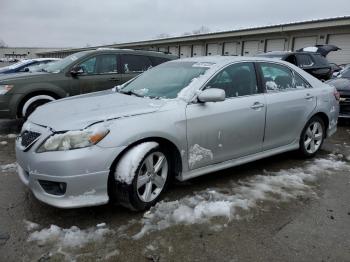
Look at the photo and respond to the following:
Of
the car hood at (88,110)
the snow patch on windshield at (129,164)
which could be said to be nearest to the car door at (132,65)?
the car hood at (88,110)

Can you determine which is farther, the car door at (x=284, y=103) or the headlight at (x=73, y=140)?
the car door at (x=284, y=103)

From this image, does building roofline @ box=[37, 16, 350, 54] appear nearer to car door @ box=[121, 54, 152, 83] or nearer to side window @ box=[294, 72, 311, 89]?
car door @ box=[121, 54, 152, 83]

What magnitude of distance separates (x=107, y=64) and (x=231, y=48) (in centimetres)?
2090

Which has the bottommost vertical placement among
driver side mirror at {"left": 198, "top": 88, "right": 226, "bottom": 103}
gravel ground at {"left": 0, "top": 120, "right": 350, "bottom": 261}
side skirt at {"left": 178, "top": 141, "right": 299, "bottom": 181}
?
gravel ground at {"left": 0, "top": 120, "right": 350, "bottom": 261}

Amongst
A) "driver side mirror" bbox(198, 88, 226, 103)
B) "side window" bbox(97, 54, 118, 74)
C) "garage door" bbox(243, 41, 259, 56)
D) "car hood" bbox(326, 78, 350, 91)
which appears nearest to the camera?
"driver side mirror" bbox(198, 88, 226, 103)

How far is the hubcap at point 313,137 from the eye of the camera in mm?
5277

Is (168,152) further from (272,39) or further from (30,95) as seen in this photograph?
(272,39)

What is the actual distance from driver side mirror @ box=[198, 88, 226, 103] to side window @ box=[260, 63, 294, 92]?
1.12 metres

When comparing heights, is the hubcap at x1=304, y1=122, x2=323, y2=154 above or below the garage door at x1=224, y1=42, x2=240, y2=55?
below

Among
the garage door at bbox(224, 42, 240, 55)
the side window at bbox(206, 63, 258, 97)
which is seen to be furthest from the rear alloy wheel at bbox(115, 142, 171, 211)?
the garage door at bbox(224, 42, 240, 55)

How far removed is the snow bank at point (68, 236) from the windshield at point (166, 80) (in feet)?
5.34

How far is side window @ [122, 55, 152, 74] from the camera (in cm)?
785

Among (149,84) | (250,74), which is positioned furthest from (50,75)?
(250,74)

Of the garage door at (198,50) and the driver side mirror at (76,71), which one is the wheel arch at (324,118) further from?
the garage door at (198,50)
